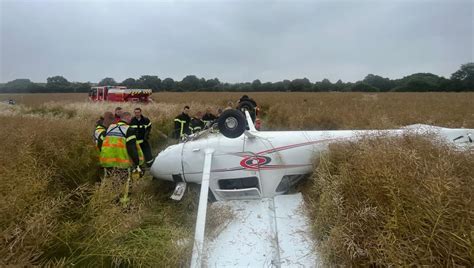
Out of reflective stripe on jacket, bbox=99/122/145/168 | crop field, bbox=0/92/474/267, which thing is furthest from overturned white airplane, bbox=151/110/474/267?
reflective stripe on jacket, bbox=99/122/145/168

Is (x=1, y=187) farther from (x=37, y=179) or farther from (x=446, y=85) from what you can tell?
(x=446, y=85)

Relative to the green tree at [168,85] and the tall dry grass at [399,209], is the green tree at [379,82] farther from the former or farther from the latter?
the tall dry grass at [399,209]

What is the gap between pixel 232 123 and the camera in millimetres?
3576

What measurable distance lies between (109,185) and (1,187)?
1010 mm

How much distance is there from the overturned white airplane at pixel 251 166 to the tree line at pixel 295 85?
144 feet

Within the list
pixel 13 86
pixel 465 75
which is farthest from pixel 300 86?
pixel 13 86

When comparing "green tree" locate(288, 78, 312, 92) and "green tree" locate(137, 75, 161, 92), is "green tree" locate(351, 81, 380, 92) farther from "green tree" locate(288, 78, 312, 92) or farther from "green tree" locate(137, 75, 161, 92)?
"green tree" locate(137, 75, 161, 92)

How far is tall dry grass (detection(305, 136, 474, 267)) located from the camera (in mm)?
1836

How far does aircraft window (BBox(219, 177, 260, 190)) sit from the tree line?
44.4 m

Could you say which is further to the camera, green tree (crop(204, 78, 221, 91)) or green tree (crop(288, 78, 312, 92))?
green tree (crop(204, 78, 221, 91))

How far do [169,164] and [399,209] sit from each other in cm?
299

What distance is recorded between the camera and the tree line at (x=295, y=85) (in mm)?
43625

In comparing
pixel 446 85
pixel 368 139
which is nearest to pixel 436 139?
pixel 368 139

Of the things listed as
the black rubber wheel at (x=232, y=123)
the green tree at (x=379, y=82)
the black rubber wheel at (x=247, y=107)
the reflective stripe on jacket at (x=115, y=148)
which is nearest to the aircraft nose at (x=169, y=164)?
the reflective stripe on jacket at (x=115, y=148)
